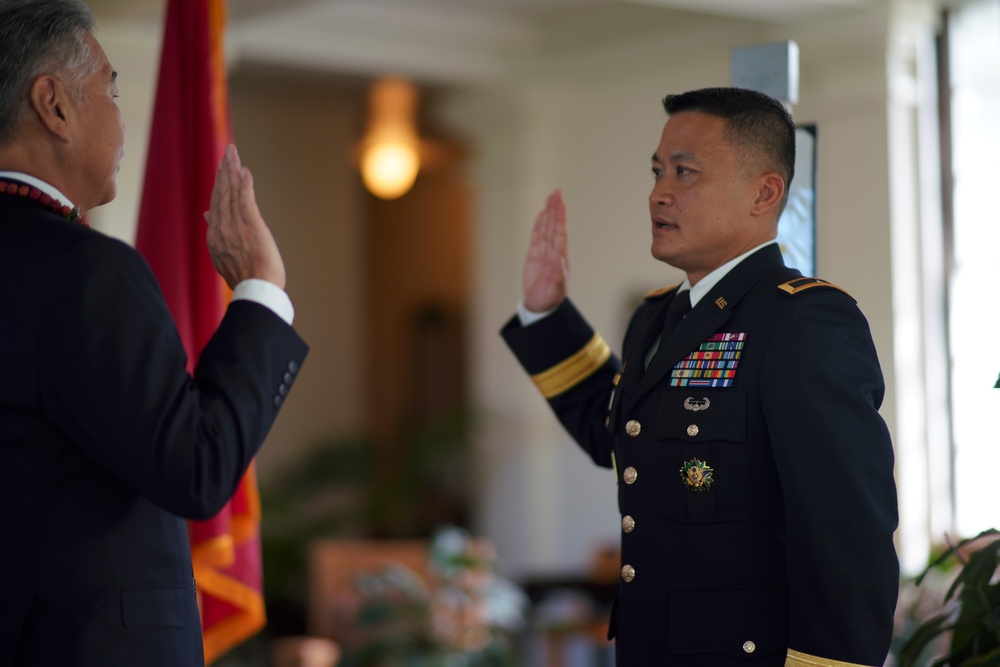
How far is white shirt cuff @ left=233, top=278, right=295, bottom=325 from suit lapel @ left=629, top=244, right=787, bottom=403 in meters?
0.58

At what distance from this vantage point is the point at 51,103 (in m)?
1.55

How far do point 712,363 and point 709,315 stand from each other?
8 cm

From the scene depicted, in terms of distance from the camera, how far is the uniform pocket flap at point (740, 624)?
1744 mm

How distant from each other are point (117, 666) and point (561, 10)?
17.1 feet

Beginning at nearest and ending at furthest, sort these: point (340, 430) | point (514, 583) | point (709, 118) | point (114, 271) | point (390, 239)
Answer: point (114, 271) < point (709, 118) < point (514, 583) < point (340, 430) < point (390, 239)

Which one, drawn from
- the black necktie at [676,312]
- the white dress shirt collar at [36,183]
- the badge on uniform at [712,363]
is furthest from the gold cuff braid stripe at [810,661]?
the white dress shirt collar at [36,183]

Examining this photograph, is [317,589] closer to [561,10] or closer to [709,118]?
[561,10]

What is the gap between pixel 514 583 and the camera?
675cm

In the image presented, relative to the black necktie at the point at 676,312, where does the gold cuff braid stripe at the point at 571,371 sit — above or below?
below

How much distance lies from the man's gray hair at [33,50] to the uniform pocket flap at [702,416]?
922 mm

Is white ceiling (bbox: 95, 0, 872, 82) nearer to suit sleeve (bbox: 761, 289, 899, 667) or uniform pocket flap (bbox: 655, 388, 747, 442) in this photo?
uniform pocket flap (bbox: 655, 388, 747, 442)

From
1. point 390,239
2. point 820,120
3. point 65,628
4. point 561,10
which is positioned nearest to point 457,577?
point 820,120

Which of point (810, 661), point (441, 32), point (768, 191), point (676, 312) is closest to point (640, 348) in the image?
point (676, 312)

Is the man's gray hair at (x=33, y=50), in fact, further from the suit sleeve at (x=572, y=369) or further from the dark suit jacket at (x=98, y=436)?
the suit sleeve at (x=572, y=369)
